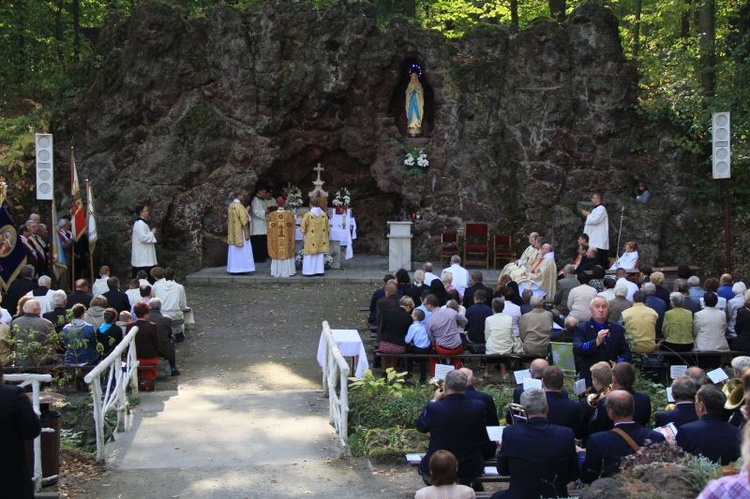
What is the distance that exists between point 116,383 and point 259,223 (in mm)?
12730

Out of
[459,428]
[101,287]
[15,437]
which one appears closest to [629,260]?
[101,287]

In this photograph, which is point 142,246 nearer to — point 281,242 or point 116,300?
point 281,242

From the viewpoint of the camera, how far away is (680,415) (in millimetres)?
7648

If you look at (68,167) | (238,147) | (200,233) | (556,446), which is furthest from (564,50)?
(556,446)

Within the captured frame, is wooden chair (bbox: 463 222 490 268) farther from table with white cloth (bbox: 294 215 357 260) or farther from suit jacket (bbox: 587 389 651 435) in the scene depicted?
suit jacket (bbox: 587 389 651 435)

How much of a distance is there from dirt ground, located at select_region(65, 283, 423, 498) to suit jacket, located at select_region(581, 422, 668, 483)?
2.30 m

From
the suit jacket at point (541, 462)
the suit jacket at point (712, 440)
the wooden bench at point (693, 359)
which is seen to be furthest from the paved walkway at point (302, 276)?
the suit jacket at point (541, 462)

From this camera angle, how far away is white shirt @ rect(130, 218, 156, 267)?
20078 millimetres

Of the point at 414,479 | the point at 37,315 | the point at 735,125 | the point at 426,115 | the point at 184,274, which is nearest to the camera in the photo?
the point at 414,479

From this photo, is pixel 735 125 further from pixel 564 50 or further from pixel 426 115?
pixel 426 115

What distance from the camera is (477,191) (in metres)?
23.3

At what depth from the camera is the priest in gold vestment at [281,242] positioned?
68.0 ft

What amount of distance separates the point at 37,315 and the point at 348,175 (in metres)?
13.7

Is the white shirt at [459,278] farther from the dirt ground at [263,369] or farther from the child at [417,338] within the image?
the child at [417,338]
